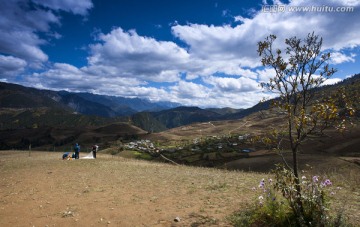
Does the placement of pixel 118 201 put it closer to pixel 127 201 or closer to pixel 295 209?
pixel 127 201

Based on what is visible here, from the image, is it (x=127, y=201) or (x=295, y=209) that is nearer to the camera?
(x=295, y=209)

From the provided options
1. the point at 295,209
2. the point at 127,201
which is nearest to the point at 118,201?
the point at 127,201

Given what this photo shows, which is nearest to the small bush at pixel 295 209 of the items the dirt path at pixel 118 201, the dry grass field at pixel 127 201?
the dry grass field at pixel 127 201

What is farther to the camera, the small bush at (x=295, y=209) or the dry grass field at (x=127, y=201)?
the dry grass field at (x=127, y=201)

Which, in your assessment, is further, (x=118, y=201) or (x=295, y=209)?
(x=118, y=201)

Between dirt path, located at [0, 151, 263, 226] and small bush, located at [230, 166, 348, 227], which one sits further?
dirt path, located at [0, 151, 263, 226]

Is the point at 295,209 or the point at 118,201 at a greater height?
the point at 295,209

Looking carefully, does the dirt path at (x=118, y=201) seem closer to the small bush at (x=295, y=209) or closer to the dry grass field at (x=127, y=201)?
the dry grass field at (x=127, y=201)

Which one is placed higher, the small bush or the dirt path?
the small bush

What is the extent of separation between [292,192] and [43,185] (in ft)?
49.9

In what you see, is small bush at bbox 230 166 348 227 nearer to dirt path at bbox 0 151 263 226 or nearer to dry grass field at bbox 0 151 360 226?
dry grass field at bbox 0 151 360 226

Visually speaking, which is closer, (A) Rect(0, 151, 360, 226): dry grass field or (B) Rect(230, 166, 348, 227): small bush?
(B) Rect(230, 166, 348, 227): small bush

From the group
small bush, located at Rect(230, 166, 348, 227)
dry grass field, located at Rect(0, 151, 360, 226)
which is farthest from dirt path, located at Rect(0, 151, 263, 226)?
small bush, located at Rect(230, 166, 348, 227)

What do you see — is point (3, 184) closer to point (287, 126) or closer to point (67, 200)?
point (67, 200)
